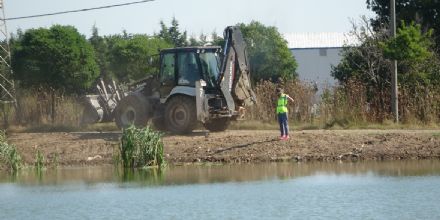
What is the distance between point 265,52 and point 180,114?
24.4 m

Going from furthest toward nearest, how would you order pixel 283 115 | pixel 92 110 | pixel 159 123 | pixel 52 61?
pixel 52 61
pixel 92 110
pixel 159 123
pixel 283 115

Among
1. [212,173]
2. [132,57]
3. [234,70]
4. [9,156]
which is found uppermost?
[132,57]

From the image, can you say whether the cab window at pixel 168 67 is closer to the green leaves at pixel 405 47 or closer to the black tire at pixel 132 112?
the black tire at pixel 132 112

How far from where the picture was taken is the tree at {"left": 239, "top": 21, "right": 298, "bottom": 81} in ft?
179

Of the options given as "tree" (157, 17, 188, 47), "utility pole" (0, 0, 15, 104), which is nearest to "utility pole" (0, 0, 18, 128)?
"utility pole" (0, 0, 15, 104)

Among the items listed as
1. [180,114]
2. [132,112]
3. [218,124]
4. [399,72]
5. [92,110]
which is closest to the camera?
[180,114]

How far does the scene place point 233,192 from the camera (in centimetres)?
2170

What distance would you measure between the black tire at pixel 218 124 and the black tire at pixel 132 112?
198cm

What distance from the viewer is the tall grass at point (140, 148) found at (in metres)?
26.7

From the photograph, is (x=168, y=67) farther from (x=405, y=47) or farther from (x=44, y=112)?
(x=44, y=112)

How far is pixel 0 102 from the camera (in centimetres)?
4044

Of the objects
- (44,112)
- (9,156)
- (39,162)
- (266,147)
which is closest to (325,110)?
(266,147)

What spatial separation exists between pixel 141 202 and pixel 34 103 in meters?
19.6

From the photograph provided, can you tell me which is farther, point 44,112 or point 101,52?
point 101,52
